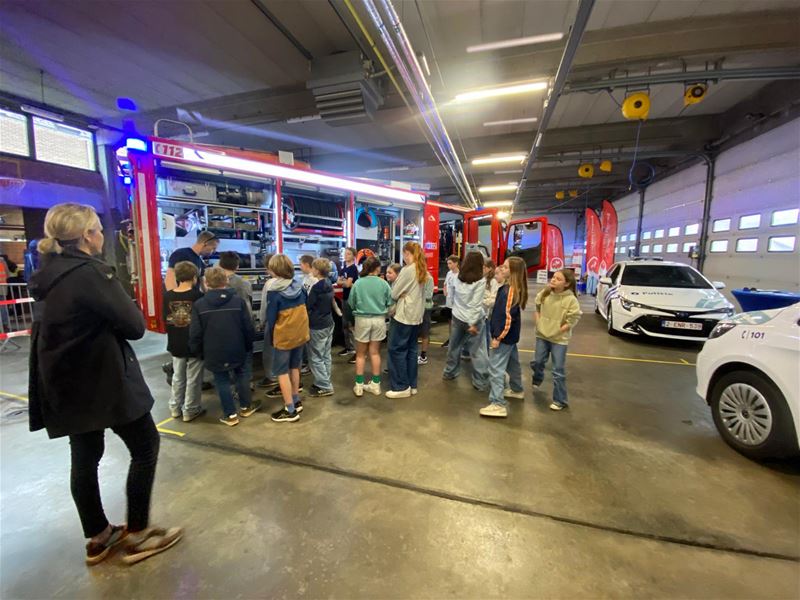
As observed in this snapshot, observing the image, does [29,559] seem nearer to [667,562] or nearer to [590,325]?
→ [667,562]

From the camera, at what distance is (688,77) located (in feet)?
17.3

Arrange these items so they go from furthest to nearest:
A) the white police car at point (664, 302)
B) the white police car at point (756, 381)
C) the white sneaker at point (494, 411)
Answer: the white police car at point (664, 302), the white sneaker at point (494, 411), the white police car at point (756, 381)

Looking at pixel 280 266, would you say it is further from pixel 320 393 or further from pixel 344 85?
pixel 344 85

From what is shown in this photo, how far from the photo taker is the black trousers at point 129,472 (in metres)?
1.64

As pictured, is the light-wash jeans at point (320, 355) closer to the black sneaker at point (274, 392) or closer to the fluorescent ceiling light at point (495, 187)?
the black sneaker at point (274, 392)

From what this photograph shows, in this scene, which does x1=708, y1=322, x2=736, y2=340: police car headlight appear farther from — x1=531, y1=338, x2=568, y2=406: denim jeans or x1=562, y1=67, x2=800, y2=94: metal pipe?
x1=562, y1=67, x2=800, y2=94: metal pipe

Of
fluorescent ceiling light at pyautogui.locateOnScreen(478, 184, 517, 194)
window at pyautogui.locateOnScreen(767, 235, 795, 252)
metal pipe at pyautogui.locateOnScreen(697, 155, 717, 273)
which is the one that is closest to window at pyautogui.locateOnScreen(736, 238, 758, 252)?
window at pyautogui.locateOnScreen(767, 235, 795, 252)

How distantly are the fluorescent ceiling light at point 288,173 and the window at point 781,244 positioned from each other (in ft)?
26.7

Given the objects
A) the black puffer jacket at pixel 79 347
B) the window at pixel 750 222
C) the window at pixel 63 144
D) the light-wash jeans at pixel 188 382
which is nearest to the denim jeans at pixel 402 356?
the light-wash jeans at pixel 188 382

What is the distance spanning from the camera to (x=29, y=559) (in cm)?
179

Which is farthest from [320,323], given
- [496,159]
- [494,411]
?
[496,159]

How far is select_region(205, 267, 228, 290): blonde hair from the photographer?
2.91m

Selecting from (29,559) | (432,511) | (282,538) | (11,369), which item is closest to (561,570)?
(432,511)

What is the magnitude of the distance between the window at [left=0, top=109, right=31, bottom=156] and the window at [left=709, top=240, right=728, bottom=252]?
56.8 ft
